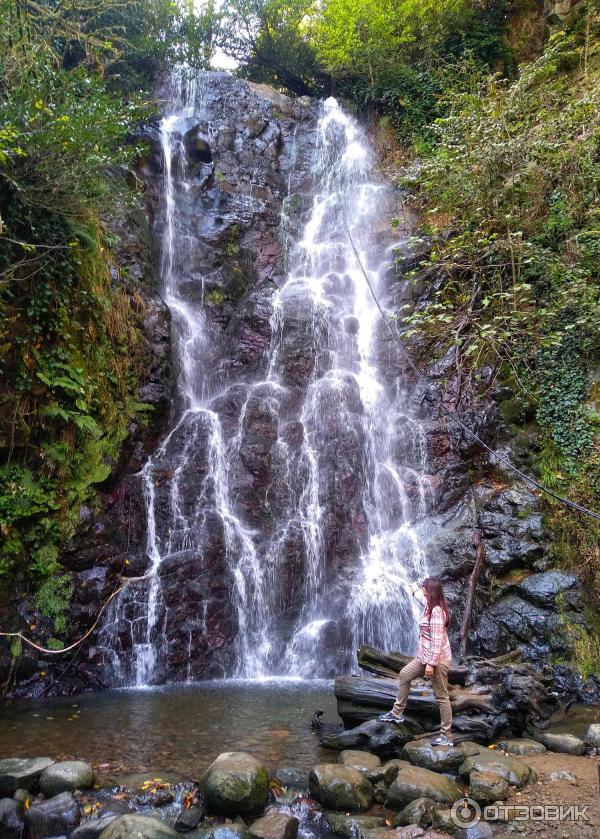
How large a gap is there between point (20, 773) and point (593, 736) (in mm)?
5272

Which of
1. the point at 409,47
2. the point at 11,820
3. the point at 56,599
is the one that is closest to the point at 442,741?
the point at 11,820

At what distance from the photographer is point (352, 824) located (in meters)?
4.08

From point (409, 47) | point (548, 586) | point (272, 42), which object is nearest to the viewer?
point (548, 586)

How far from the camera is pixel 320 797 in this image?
4.44 metres

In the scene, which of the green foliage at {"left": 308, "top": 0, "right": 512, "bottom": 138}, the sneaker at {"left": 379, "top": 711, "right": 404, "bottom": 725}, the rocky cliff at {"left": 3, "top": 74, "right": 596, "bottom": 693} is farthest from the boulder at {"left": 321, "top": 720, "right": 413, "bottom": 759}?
the green foliage at {"left": 308, "top": 0, "right": 512, "bottom": 138}

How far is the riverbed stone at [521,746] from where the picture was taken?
5.24 m

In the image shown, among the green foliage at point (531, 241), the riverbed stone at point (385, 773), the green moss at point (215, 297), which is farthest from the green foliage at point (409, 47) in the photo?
the riverbed stone at point (385, 773)

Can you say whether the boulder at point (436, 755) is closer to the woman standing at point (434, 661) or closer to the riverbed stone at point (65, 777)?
the woman standing at point (434, 661)

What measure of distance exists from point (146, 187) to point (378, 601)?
39.3 feet

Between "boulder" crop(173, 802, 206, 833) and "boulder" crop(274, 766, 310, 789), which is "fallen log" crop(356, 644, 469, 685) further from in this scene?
"boulder" crop(173, 802, 206, 833)

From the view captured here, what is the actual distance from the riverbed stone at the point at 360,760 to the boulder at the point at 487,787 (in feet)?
2.80

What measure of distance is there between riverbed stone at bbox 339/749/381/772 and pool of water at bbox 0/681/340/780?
279 millimetres

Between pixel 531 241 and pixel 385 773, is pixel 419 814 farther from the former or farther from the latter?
pixel 531 241

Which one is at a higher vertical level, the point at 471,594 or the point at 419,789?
the point at 471,594
